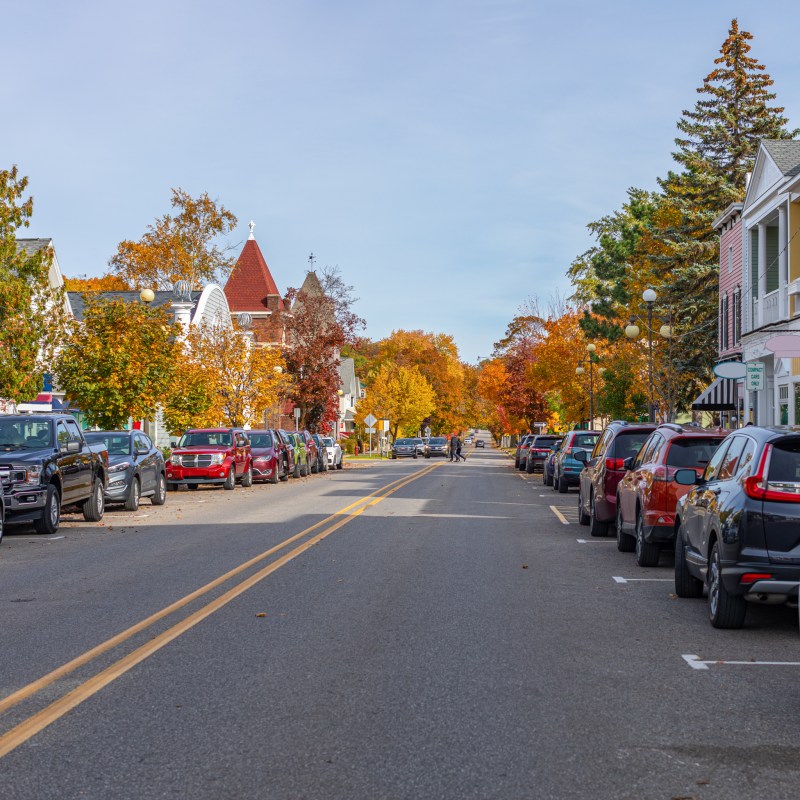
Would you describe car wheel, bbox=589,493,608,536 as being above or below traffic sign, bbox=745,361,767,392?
below

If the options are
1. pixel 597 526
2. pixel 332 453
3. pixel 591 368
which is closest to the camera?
pixel 597 526

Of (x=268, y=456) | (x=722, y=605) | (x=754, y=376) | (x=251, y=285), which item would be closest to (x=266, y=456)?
(x=268, y=456)

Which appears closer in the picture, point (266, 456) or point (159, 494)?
point (159, 494)

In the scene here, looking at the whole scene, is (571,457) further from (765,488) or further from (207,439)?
(765,488)

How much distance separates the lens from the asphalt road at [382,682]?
16.8 ft

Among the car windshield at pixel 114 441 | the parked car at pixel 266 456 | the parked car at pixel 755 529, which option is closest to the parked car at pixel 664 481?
the parked car at pixel 755 529

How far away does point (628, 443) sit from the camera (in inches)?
661

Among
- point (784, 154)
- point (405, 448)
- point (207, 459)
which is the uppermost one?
point (784, 154)

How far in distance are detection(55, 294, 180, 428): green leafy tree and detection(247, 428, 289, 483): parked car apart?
4.91m

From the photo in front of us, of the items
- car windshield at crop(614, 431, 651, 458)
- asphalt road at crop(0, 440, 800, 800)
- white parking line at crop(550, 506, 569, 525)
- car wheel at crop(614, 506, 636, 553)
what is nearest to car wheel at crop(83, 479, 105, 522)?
asphalt road at crop(0, 440, 800, 800)

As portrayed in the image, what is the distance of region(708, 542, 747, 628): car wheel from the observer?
8961 mm

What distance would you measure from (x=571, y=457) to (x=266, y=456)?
11.2m

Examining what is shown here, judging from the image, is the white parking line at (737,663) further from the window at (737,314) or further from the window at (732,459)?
the window at (737,314)

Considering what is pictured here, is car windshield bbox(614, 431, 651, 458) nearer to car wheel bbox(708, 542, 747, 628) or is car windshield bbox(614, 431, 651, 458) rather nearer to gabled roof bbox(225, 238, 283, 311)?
car wheel bbox(708, 542, 747, 628)
